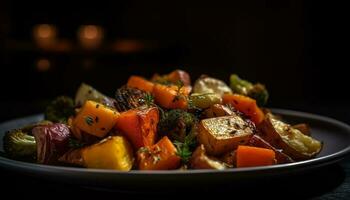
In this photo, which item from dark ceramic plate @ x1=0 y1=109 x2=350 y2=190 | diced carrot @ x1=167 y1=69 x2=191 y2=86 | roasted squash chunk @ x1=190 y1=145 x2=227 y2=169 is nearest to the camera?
dark ceramic plate @ x1=0 y1=109 x2=350 y2=190

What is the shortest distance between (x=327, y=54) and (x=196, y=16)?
1.85 m

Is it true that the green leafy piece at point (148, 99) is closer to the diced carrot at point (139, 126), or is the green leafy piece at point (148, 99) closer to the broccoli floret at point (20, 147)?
the diced carrot at point (139, 126)

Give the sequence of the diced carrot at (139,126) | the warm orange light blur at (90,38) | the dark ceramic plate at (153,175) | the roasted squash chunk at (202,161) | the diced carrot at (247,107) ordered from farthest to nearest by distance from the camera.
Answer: the warm orange light blur at (90,38)
the diced carrot at (247,107)
the diced carrot at (139,126)
the roasted squash chunk at (202,161)
the dark ceramic plate at (153,175)

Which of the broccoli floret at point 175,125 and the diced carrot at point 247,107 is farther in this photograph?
the diced carrot at point 247,107

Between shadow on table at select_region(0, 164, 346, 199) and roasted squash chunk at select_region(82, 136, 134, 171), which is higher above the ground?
roasted squash chunk at select_region(82, 136, 134, 171)

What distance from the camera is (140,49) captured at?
6.19 m

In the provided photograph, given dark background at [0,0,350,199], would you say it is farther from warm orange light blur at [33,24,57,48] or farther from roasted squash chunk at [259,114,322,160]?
roasted squash chunk at [259,114,322,160]

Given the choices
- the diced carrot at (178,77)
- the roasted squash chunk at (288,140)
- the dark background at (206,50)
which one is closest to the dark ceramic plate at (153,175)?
the roasted squash chunk at (288,140)

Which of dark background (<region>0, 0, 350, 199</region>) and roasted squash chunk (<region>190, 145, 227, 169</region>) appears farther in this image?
dark background (<region>0, 0, 350, 199</region>)

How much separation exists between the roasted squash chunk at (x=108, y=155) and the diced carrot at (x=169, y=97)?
28 cm

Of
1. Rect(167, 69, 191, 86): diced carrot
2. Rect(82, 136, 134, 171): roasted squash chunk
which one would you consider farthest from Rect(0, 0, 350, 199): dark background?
Rect(82, 136, 134, 171): roasted squash chunk

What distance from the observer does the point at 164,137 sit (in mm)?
1323

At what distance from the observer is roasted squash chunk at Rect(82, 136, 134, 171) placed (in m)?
1.26

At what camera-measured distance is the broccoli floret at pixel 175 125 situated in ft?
4.59
